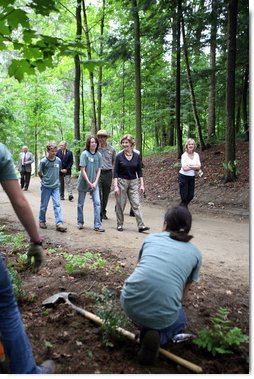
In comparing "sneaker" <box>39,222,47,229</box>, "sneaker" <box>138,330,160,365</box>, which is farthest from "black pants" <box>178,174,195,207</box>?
"sneaker" <box>138,330,160,365</box>

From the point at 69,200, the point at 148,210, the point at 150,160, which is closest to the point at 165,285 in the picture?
the point at 148,210

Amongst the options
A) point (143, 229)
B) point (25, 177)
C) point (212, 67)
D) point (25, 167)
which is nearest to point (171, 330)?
point (143, 229)

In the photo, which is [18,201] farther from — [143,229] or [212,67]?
[212,67]

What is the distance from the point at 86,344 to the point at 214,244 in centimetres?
485

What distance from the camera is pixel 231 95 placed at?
1312cm

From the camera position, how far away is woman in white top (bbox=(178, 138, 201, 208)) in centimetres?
945

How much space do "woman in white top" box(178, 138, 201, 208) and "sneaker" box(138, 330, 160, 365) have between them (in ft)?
21.9

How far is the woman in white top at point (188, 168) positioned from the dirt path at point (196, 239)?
0.97 metres

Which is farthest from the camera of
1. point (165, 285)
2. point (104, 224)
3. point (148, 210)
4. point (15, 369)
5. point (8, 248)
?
point (148, 210)

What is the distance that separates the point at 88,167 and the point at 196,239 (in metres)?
3.18

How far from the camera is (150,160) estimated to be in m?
21.6

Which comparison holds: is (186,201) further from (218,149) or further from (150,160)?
(150,160)

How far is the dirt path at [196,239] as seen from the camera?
6293 millimetres

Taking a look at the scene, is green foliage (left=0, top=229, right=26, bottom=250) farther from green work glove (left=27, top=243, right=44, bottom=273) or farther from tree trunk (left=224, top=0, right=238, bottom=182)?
tree trunk (left=224, top=0, right=238, bottom=182)
